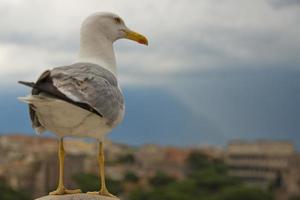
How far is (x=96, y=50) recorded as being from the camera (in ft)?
21.8

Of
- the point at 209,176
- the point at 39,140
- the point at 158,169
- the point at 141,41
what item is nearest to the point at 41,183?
the point at 209,176

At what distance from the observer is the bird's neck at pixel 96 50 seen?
663 centimetres

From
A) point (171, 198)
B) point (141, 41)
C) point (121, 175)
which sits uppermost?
point (121, 175)

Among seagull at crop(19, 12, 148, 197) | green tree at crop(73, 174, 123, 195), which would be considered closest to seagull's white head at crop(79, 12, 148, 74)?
seagull at crop(19, 12, 148, 197)

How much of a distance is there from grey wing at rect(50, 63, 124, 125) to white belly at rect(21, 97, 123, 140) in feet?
0.24

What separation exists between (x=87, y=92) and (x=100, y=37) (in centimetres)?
81

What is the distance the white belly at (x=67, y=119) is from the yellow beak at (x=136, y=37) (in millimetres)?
706

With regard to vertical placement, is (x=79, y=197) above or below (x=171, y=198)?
below

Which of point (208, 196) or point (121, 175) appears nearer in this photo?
point (208, 196)

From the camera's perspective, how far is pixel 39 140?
12131 centimetres

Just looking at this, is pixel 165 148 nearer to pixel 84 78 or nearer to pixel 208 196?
pixel 208 196

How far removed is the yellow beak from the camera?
677 cm

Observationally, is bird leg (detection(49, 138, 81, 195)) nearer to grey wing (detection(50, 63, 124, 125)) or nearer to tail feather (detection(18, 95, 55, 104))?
grey wing (detection(50, 63, 124, 125))

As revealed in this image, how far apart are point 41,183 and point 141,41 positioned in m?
72.6
